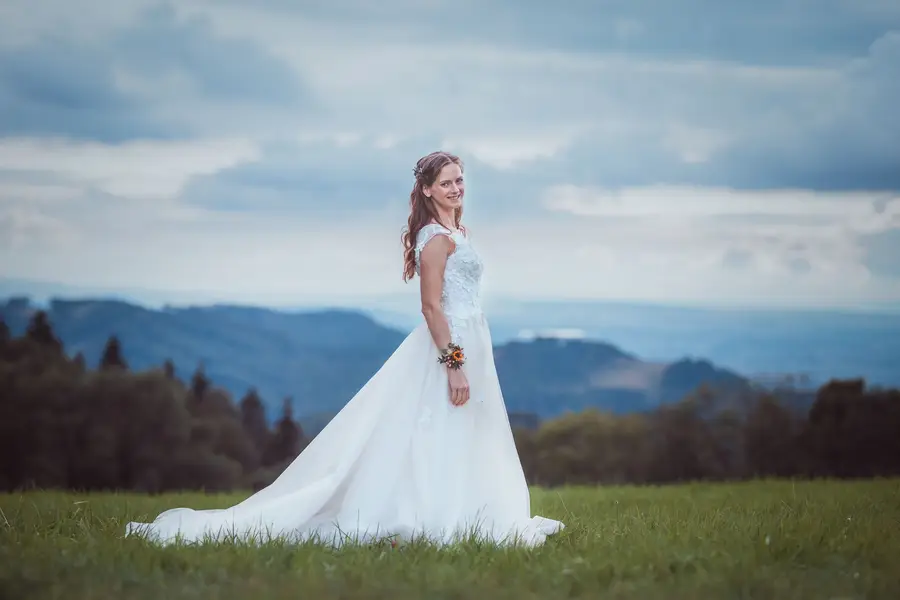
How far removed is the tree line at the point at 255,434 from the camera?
16172 millimetres

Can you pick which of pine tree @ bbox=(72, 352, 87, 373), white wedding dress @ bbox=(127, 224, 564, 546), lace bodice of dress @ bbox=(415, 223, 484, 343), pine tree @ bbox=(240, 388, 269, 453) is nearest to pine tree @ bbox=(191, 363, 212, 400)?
pine tree @ bbox=(240, 388, 269, 453)

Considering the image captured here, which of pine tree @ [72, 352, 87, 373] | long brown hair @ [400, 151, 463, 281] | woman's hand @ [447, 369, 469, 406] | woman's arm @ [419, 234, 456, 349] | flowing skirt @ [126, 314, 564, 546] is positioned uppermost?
long brown hair @ [400, 151, 463, 281]

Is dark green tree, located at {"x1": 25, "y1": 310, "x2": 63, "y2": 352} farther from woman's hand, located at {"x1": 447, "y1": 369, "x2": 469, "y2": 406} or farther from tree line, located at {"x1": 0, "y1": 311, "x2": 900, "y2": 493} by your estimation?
woman's hand, located at {"x1": 447, "y1": 369, "x2": 469, "y2": 406}

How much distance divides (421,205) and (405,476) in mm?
1913

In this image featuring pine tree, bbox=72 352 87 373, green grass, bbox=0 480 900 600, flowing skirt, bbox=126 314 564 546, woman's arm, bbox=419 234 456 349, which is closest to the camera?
green grass, bbox=0 480 900 600

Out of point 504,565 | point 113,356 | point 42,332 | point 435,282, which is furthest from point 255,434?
point 504,565

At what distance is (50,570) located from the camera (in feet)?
17.9

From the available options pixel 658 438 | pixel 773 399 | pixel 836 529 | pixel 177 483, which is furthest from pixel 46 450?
pixel 836 529

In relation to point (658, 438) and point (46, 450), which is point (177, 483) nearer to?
point (46, 450)

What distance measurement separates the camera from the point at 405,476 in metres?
6.92

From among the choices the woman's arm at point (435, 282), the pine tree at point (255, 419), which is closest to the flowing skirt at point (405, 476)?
the woman's arm at point (435, 282)

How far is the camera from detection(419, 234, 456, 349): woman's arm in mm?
6938

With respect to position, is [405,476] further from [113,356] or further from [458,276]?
[113,356]

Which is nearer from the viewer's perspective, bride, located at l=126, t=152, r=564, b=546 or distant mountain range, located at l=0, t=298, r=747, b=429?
bride, located at l=126, t=152, r=564, b=546
